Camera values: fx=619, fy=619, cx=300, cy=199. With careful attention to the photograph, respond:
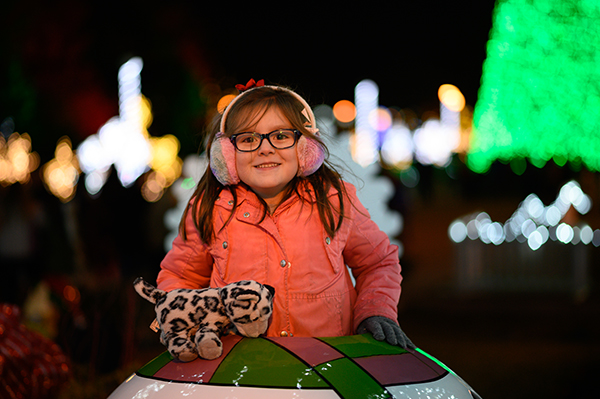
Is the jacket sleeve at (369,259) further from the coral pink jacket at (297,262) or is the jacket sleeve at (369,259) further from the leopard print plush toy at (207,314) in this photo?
the leopard print plush toy at (207,314)

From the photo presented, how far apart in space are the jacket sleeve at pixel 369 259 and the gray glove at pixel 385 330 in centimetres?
13

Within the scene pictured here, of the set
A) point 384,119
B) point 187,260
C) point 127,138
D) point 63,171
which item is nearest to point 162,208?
point 187,260

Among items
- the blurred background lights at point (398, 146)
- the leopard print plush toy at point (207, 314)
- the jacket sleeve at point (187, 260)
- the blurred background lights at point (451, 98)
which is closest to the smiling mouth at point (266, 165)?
the jacket sleeve at point (187, 260)

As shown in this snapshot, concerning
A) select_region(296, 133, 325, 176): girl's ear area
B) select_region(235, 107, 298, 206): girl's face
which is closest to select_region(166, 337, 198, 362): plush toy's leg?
select_region(235, 107, 298, 206): girl's face

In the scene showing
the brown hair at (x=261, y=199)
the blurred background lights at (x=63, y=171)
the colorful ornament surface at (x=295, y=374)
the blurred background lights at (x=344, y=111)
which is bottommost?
the colorful ornament surface at (x=295, y=374)

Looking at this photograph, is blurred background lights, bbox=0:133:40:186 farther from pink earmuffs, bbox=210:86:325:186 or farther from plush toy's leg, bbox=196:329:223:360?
→ plush toy's leg, bbox=196:329:223:360

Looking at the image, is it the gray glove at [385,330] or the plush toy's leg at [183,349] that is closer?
the plush toy's leg at [183,349]

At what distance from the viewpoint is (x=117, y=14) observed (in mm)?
23609

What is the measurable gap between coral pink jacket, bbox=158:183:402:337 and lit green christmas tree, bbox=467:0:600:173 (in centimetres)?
1048

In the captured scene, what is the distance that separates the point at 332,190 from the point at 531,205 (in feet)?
54.7

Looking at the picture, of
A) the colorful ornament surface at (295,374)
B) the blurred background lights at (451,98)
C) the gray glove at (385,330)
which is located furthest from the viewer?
the blurred background lights at (451,98)

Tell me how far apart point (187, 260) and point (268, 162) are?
0.52 meters

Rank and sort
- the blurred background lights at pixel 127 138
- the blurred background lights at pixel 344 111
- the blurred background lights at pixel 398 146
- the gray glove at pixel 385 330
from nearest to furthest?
the gray glove at pixel 385 330
the blurred background lights at pixel 127 138
the blurred background lights at pixel 398 146
the blurred background lights at pixel 344 111

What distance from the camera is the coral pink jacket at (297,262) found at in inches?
90.2
